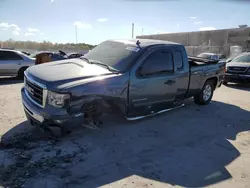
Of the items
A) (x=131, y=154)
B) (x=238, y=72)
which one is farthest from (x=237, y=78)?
(x=131, y=154)

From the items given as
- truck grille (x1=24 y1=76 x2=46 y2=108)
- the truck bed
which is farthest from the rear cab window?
truck grille (x1=24 y1=76 x2=46 y2=108)

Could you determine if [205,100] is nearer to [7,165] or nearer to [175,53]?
[175,53]

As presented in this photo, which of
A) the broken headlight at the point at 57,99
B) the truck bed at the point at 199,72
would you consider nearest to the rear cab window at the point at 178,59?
the truck bed at the point at 199,72

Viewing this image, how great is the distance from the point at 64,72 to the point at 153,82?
1.89 meters

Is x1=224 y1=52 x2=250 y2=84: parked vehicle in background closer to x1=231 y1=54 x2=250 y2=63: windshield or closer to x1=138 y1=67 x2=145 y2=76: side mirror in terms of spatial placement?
x1=231 y1=54 x2=250 y2=63: windshield

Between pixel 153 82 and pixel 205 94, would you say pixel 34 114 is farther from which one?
pixel 205 94

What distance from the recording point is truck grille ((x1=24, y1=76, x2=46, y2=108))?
4.26m

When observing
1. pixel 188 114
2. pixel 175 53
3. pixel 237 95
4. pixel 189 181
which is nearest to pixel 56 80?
pixel 189 181

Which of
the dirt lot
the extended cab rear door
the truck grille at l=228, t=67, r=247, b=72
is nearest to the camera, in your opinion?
the dirt lot

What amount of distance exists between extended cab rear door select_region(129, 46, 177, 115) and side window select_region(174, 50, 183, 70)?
0.16 m

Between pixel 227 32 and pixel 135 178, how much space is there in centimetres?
4045

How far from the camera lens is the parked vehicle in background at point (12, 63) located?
11.3 m

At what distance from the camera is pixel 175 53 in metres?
6.12

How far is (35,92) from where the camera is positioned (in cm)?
449
